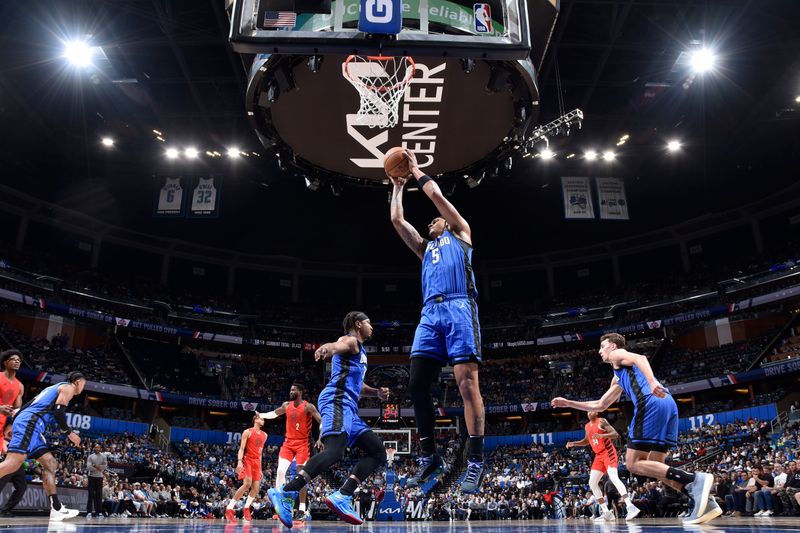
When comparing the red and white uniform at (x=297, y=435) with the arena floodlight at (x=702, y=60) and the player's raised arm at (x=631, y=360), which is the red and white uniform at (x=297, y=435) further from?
the arena floodlight at (x=702, y=60)

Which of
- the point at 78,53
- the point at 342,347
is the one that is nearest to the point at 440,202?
the point at 342,347

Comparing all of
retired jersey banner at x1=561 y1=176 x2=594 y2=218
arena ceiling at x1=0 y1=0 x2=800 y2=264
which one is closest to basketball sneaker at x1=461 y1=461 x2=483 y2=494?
arena ceiling at x1=0 y1=0 x2=800 y2=264

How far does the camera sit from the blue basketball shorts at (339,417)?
6.09 m

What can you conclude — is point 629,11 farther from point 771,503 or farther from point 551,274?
point 551,274

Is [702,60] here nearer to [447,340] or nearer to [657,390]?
[657,390]

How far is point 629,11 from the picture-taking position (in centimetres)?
1831

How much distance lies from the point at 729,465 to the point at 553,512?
6.37 m

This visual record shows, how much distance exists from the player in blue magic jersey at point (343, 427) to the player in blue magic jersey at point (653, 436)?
97.3 inches

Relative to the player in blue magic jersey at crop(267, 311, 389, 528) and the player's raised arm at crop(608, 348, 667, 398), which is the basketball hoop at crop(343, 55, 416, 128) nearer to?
the player in blue magic jersey at crop(267, 311, 389, 528)

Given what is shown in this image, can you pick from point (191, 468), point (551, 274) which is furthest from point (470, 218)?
point (191, 468)

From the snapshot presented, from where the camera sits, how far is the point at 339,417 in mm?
6188

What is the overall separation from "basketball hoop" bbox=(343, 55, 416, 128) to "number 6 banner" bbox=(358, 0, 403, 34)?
14.1ft

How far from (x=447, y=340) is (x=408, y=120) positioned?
961cm

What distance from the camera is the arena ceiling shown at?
19.0m
